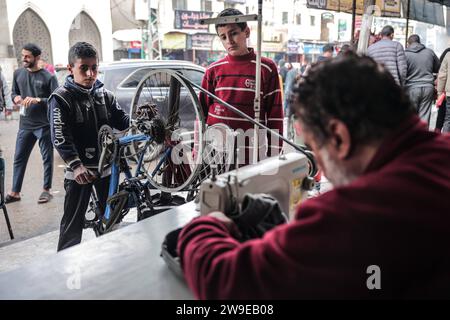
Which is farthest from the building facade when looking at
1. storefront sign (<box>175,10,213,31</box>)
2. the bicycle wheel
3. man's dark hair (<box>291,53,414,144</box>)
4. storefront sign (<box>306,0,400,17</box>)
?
man's dark hair (<box>291,53,414,144</box>)

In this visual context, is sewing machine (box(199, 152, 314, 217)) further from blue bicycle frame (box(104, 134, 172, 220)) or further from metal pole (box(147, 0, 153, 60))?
metal pole (box(147, 0, 153, 60))

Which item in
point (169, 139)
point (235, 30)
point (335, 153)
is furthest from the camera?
point (235, 30)

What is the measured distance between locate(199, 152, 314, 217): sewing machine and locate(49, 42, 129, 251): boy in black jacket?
1.26 metres

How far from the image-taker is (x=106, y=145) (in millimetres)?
2260

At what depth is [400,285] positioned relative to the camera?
717mm

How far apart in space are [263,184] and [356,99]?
1.81 ft

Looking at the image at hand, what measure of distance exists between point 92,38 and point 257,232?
16729 millimetres

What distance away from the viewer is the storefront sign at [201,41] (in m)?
19.8

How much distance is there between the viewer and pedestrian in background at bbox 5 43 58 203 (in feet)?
14.2

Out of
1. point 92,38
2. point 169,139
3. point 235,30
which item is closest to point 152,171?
point 169,139

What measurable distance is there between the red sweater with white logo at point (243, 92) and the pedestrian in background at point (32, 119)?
102 inches

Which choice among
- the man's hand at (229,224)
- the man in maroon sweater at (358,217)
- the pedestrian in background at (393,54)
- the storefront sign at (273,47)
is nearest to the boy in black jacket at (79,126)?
the man's hand at (229,224)

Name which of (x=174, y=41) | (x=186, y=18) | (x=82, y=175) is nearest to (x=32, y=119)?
(x=82, y=175)
